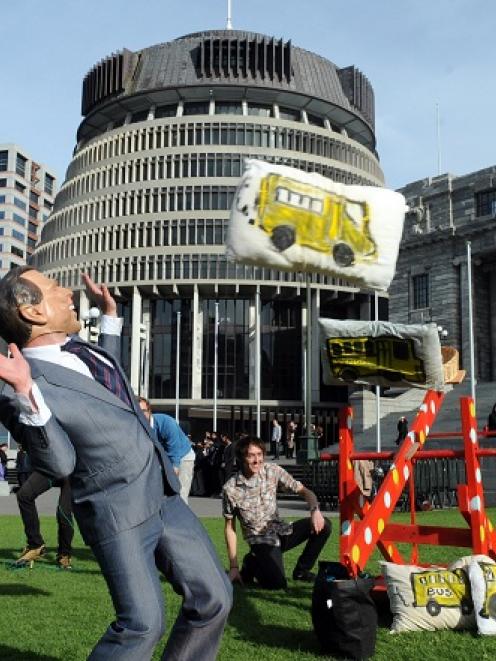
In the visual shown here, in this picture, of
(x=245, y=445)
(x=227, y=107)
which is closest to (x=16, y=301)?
(x=245, y=445)

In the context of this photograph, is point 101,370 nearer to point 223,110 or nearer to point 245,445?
point 245,445

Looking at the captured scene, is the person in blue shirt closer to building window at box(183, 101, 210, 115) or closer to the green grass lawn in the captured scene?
the green grass lawn

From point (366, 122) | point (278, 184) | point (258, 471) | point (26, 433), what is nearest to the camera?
point (26, 433)

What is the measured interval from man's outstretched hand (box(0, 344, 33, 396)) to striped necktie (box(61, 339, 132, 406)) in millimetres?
521

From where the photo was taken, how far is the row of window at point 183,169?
65.8m

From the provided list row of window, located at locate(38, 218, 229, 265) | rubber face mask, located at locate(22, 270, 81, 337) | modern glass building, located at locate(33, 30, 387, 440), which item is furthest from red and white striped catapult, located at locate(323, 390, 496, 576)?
row of window, located at locate(38, 218, 229, 265)

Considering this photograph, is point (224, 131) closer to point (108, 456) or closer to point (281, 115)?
point (281, 115)

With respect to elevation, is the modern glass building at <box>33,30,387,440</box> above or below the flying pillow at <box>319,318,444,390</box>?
above

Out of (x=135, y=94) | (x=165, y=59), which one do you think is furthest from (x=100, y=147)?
(x=165, y=59)

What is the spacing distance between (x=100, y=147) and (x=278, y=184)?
226 ft

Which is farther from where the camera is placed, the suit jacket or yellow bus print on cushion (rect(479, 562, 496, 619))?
yellow bus print on cushion (rect(479, 562, 496, 619))

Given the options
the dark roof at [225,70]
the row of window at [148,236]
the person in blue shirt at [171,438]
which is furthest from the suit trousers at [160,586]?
the dark roof at [225,70]

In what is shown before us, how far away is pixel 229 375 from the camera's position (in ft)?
212

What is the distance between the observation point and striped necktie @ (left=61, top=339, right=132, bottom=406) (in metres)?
3.22
